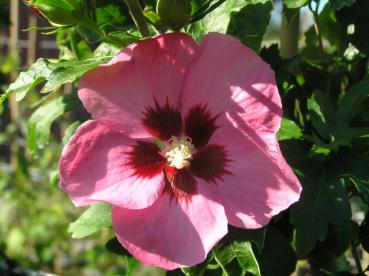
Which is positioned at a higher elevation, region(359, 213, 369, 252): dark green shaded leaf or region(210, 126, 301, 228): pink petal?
region(210, 126, 301, 228): pink petal

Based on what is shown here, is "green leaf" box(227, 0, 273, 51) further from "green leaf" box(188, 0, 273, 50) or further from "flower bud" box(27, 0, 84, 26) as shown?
"flower bud" box(27, 0, 84, 26)

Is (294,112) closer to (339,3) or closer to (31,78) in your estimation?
(339,3)

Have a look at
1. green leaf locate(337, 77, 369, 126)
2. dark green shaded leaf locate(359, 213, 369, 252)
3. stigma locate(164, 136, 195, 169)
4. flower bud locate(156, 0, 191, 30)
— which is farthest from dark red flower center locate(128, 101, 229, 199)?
dark green shaded leaf locate(359, 213, 369, 252)

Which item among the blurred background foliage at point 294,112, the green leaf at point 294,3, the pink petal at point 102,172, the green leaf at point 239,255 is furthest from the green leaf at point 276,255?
the green leaf at point 294,3

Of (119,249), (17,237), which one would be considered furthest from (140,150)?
(17,237)

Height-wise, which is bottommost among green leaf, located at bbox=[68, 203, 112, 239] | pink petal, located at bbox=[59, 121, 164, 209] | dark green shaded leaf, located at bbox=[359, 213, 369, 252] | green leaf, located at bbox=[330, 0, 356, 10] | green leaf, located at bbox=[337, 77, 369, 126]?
green leaf, located at bbox=[68, 203, 112, 239]
